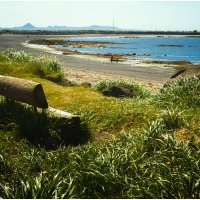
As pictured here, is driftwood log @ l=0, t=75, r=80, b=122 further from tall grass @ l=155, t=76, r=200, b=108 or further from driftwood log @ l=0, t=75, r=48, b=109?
tall grass @ l=155, t=76, r=200, b=108

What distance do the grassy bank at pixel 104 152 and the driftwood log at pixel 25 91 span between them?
1.49ft

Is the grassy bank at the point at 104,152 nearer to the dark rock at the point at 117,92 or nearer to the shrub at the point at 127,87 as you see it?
the dark rock at the point at 117,92

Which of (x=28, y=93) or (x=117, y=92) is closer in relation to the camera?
(x=28, y=93)

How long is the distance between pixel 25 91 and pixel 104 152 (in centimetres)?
296

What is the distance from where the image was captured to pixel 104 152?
742 centimetres

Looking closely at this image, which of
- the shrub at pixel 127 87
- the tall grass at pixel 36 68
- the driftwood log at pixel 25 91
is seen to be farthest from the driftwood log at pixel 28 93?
the tall grass at pixel 36 68

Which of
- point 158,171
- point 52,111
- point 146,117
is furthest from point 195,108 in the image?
point 158,171

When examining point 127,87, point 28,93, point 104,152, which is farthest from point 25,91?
point 127,87

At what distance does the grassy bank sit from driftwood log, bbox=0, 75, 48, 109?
0.45 meters

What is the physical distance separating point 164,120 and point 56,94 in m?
6.44

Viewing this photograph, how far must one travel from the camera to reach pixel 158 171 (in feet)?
19.6

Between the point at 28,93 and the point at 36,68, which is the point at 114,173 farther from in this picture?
the point at 36,68

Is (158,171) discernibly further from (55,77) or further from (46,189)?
(55,77)

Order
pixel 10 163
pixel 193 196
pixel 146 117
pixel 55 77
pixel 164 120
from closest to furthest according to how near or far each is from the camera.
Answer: pixel 193 196, pixel 10 163, pixel 164 120, pixel 146 117, pixel 55 77
